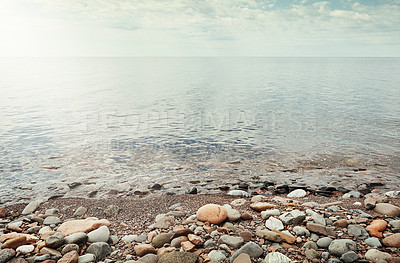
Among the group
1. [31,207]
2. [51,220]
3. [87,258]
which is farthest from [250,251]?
[31,207]

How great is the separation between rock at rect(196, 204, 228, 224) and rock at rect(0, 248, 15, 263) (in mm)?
3734

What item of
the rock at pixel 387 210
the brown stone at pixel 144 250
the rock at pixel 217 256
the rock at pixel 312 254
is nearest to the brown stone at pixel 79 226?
the brown stone at pixel 144 250

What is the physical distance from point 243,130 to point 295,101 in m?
15.1

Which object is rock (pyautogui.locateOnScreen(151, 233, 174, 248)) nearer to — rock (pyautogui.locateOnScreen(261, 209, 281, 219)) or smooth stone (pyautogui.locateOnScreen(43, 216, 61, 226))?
rock (pyautogui.locateOnScreen(261, 209, 281, 219))

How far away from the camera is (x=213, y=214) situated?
6.06m

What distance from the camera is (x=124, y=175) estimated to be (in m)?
10.5

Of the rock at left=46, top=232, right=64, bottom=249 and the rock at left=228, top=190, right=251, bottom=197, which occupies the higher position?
the rock at left=46, top=232, right=64, bottom=249

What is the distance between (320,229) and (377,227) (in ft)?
4.18

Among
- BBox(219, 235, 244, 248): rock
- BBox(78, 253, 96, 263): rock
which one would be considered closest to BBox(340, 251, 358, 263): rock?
BBox(219, 235, 244, 248): rock

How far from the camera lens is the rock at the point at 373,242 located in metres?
4.91

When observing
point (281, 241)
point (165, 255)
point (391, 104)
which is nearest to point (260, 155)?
point (281, 241)

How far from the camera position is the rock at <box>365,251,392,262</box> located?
4.48m

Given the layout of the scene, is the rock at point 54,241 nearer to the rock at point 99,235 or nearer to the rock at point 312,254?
the rock at point 99,235

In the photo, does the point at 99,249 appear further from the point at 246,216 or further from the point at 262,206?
the point at 262,206
